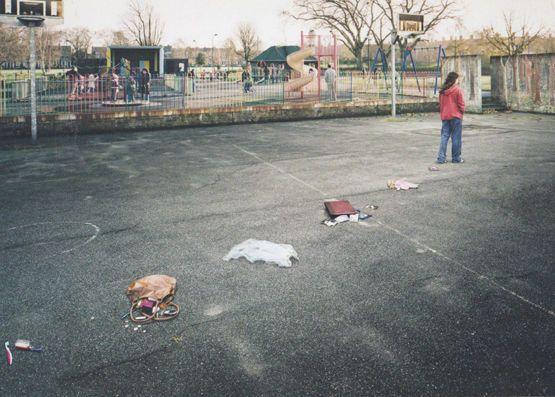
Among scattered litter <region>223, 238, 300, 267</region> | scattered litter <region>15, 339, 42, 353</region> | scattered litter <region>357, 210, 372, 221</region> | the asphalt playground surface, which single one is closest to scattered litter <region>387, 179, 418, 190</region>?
the asphalt playground surface

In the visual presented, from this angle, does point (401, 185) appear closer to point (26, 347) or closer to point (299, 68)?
point (26, 347)

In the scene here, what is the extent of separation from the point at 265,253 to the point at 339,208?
1815mm

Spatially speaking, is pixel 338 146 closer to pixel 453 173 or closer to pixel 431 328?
pixel 453 173

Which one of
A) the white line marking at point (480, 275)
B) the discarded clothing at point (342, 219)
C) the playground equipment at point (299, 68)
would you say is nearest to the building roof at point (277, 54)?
the playground equipment at point (299, 68)

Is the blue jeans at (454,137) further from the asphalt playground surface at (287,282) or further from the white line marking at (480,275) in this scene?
the white line marking at (480,275)

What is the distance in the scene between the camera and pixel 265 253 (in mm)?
4918

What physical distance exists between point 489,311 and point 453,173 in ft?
18.1

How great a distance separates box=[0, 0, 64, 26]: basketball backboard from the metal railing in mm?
3133

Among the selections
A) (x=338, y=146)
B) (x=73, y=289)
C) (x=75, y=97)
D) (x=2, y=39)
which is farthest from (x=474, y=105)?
(x=2, y=39)

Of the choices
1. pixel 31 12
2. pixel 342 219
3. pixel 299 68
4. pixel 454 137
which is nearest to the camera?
pixel 342 219

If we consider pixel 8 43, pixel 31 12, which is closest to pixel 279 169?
pixel 31 12

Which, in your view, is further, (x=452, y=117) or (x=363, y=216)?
(x=452, y=117)

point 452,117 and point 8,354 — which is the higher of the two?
point 452,117

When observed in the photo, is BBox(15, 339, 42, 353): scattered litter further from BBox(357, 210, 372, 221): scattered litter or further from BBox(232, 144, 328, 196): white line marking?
BBox(232, 144, 328, 196): white line marking
